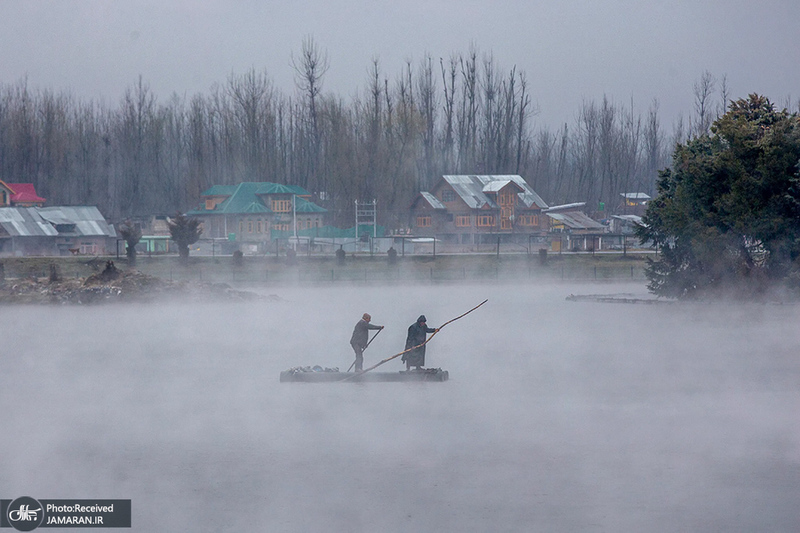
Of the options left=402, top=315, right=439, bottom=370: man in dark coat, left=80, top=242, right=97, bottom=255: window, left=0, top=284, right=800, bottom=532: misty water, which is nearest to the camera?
left=0, top=284, right=800, bottom=532: misty water

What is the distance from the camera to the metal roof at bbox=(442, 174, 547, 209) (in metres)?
84.8

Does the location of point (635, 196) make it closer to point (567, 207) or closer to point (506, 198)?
point (567, 207)

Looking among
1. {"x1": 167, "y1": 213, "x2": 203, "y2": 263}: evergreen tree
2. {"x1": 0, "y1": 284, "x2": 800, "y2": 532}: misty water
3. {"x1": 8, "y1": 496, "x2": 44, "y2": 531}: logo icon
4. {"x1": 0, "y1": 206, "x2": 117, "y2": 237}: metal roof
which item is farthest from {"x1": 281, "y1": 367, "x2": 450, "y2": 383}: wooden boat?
{"x1": 0, "y1": 206, "x2": 117, "y2": 237}: metal roof

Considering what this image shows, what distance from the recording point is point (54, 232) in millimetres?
74500

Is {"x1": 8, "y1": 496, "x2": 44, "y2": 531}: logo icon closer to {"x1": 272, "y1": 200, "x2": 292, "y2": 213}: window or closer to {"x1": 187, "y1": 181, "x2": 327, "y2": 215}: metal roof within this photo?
{"x1": 187, "y1": 181, "x2": 327, "y2": 215}: metal roof

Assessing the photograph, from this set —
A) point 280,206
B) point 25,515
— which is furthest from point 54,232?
point 25,515

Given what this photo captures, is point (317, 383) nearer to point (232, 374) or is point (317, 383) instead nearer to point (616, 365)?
point (232, 374)

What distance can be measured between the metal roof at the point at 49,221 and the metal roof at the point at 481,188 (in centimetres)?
3216

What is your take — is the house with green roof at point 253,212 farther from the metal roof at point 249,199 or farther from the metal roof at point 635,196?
the metal roof at point 635,196

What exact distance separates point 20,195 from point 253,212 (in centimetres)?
2402

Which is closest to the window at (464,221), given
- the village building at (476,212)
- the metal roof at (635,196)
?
the village building at (476,212)

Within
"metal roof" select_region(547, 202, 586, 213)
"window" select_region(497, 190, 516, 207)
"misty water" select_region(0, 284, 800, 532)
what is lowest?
"misty water" select_region(0, 284, 800, 532)

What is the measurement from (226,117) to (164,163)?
10.7 meters

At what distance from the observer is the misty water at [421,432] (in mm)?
10070
